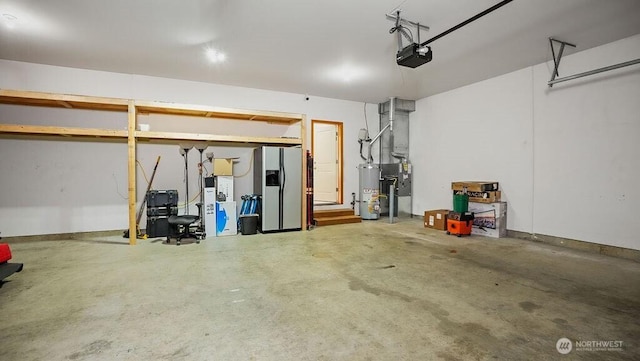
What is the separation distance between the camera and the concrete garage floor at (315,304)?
1.88m

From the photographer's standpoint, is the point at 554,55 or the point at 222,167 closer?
the point at 554,55

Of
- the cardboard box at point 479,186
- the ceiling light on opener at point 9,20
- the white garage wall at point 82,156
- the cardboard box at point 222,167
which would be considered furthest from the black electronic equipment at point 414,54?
the ceiling light on opener at point 9,20

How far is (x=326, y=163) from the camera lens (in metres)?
8.25

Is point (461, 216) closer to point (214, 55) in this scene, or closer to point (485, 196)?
point (485, 196)

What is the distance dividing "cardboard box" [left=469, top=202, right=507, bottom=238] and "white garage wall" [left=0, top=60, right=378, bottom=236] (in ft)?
16.0

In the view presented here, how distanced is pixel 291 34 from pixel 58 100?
11.9ft

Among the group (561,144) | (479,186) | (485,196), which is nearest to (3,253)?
(479,186)

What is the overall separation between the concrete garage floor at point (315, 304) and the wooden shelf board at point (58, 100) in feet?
7.34

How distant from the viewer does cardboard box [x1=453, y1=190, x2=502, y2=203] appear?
5250mm

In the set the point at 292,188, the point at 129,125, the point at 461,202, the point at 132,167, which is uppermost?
the point at 129,125

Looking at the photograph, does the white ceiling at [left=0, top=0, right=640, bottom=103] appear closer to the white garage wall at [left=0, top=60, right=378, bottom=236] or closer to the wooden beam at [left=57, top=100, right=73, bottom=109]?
the white garage wall at [left=0, top=60, right=378, bottom=236]

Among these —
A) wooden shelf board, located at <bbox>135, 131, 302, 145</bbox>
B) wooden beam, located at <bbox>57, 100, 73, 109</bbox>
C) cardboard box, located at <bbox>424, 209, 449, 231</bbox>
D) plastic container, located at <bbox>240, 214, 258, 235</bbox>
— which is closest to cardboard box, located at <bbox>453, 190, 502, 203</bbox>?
cardboard box, located at <bbox>424, 209, 449, 231</bbox>

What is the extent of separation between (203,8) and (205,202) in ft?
10.4

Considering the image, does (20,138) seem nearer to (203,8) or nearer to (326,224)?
(203,8)
